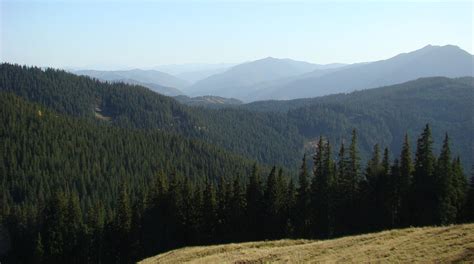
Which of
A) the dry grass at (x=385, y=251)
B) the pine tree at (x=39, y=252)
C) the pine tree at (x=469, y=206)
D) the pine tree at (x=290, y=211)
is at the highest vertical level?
the dry grass at (x=385, y=251)

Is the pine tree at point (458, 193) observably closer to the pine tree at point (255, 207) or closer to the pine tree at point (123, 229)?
the pine tree at point (255, 207)

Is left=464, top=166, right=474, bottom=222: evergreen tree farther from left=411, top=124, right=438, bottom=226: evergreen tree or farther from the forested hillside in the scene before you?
the forested hillside

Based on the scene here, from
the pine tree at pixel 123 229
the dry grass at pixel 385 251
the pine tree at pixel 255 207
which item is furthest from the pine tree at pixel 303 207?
the pine tree at pixel 123 229

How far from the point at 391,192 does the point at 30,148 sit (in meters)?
143

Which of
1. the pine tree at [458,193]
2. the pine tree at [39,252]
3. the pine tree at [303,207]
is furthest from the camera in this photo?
the pine tree at [39,252]

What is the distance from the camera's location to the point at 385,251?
100ft

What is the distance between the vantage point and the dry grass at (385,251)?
1046 inches

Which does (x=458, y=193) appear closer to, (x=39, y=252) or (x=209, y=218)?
(x=209, y=218)

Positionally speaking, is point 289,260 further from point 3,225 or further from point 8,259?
point 3,225

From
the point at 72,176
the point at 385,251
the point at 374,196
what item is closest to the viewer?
the point at 385,251

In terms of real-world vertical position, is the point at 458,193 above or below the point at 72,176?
above

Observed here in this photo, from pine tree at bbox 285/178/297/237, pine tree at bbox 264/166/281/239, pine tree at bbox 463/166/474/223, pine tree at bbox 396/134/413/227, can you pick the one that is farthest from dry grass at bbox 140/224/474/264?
pine tree at bbox 463/166/474/223

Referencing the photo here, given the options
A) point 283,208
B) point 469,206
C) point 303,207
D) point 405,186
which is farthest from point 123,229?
point 469,206

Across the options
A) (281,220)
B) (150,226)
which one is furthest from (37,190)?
(281,220)
